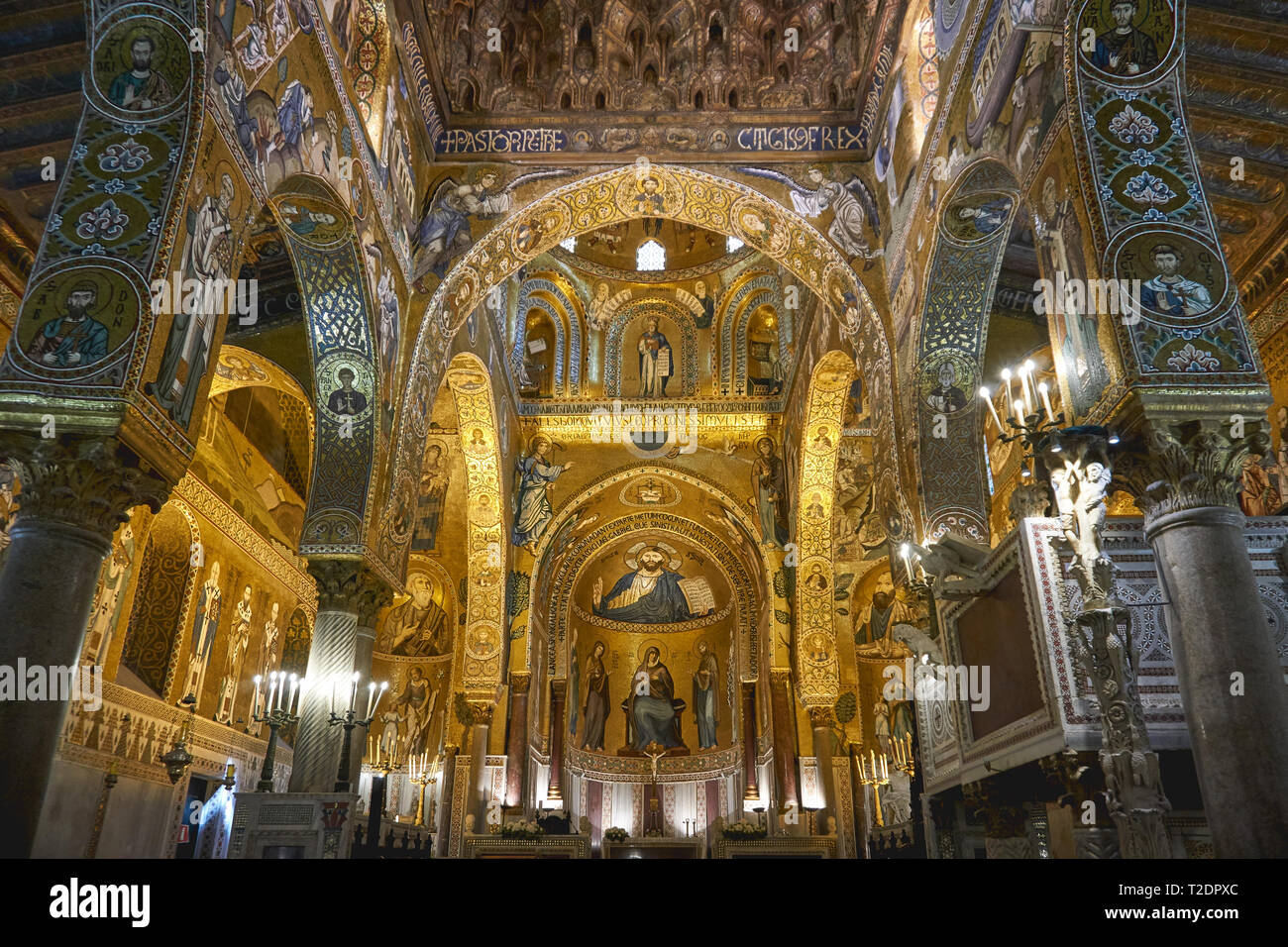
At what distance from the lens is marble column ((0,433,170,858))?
→ 436 cm

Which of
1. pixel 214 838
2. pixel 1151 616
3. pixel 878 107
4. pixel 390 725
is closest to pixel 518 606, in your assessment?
pixel 390 725

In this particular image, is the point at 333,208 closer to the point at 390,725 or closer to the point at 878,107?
the point at 878,107

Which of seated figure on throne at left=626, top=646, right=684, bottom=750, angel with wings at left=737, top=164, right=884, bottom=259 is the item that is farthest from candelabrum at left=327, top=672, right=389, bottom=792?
seated figure on throne at left=626, top=646, right=684, bottom=750

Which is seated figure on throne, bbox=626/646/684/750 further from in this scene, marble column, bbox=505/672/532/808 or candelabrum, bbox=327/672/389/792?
candelabrum, bbox=327/672/389/792

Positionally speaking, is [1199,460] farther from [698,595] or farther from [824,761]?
[698,595]

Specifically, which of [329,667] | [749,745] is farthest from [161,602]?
[749,745]

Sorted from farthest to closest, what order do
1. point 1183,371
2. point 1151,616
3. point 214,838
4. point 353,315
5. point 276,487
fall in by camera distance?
point 276,487, point 214,838, point 353,315, point 1151,616, point 1183,371

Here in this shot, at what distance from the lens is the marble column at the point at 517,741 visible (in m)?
15.6

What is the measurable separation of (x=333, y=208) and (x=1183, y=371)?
7347 mm

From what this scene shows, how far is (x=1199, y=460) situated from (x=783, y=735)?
12688 millimetres

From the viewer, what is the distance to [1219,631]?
4426 mm

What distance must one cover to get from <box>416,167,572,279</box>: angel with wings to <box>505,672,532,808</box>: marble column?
8494 mm

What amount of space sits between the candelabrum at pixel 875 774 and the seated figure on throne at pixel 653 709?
4769 millimetres

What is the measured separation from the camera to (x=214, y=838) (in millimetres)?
13570
